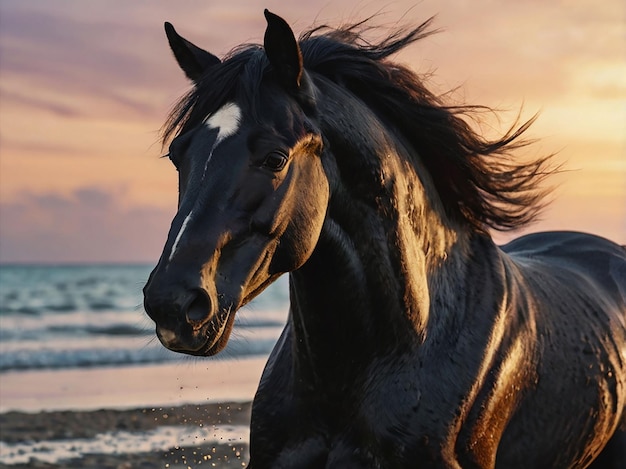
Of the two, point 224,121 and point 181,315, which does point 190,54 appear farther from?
point 181,315

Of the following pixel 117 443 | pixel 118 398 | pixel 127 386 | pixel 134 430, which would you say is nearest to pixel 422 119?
pixel 117 443

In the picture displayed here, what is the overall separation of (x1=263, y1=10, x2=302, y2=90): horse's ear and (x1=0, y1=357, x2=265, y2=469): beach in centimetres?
415

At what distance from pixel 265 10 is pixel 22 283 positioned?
4590cm

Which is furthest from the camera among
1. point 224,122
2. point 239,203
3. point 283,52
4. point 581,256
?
point 581,256

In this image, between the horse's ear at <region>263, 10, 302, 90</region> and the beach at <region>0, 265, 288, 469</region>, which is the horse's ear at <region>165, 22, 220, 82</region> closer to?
the horse's ear at <region>263, 10, 302, 90</region>

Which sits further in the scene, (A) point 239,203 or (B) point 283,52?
(B) point 283,52

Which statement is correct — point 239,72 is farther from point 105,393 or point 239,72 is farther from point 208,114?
point 105,393

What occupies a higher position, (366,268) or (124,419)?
(366,268)

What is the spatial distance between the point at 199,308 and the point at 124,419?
8055mm

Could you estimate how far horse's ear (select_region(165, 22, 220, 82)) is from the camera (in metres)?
3.53

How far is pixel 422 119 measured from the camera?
144 inches

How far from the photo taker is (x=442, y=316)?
3.52 metres

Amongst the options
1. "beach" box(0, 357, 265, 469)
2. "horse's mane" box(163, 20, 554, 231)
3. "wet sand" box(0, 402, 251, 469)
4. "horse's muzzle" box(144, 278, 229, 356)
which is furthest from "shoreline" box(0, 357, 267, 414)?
"horse's muzzle" box(144, 278, 229, 356)

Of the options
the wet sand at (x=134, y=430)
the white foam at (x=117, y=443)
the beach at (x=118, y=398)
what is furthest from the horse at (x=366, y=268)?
the white foam at (x=117, y=443)
